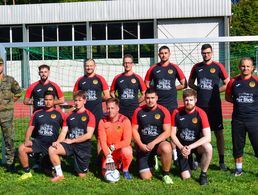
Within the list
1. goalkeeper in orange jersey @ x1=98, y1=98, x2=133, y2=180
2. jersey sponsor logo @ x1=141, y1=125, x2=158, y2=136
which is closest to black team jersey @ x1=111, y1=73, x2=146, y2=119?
goalkeeper in orange jersey @ x1=98, y1=98, x2=133, y2=180

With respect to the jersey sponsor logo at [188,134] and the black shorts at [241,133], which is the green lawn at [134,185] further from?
the jersey sponsor logo at [188,134]

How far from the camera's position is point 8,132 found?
23.8 feet

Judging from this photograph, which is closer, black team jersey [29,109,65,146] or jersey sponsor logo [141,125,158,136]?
jersey sponsor logo [141,125,158,136]

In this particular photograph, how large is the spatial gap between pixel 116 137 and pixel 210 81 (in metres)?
1.78

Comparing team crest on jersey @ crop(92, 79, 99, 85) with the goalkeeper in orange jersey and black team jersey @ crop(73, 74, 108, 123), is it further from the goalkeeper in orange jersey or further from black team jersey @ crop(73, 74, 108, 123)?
the goalkeeper in orange jersey

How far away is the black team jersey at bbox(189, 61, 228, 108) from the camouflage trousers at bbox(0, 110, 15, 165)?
10.5 ft

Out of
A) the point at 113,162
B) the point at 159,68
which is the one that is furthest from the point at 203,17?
the point at 113,162

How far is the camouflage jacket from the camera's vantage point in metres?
7.17

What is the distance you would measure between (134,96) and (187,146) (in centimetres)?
162

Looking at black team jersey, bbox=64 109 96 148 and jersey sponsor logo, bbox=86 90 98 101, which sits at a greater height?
jersey sponsor logo, bbox=86 90 98 101

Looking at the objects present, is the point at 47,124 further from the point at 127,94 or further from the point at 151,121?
the point at 151,121

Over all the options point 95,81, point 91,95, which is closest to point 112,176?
point 91,95

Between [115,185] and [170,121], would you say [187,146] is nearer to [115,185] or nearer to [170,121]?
[170,121]

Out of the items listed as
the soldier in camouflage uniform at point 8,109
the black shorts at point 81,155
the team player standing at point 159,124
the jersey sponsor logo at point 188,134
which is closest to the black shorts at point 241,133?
the team player standing at point 159,124
